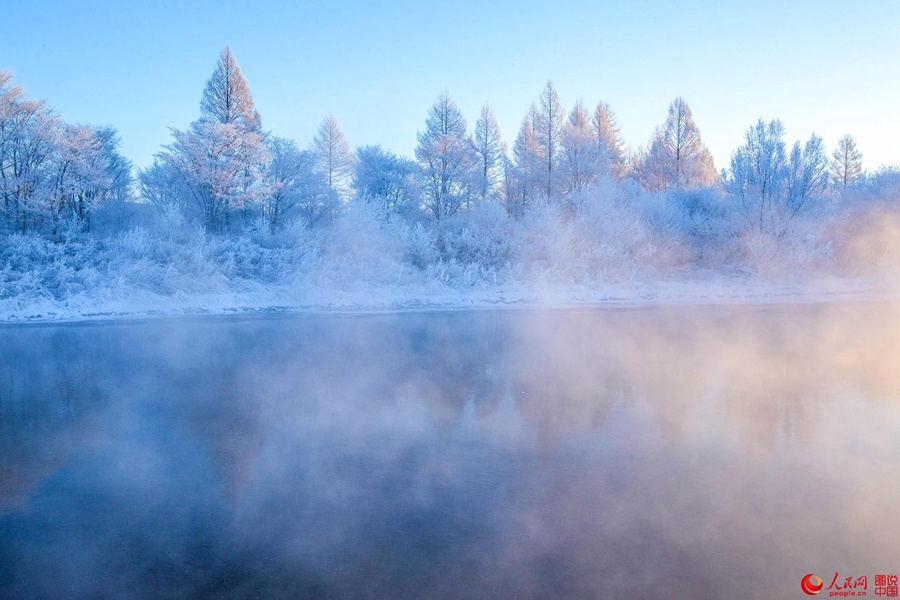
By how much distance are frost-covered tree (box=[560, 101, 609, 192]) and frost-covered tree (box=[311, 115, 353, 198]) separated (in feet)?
51.2

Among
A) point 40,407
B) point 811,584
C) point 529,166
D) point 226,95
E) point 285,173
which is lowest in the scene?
point 811,584

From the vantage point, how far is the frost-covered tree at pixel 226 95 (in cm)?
3222

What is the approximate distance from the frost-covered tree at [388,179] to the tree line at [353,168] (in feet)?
0.25

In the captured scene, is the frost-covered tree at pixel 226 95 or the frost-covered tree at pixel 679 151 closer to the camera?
the frost-covered tree at pixel 226 95

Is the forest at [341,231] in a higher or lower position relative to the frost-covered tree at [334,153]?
lower

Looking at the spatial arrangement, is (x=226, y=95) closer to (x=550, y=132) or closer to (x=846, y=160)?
(x=550, y=132)

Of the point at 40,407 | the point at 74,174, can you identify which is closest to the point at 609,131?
the point at 74,174

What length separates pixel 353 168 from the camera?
41.4 m

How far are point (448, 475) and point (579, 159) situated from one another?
41395 millimetres

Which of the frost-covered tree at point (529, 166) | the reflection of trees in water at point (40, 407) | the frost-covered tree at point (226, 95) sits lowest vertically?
the reflection of trees in water at point (40, 407)

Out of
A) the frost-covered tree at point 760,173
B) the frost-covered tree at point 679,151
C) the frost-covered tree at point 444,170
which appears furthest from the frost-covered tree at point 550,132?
the frost-covered tree at point 760,173

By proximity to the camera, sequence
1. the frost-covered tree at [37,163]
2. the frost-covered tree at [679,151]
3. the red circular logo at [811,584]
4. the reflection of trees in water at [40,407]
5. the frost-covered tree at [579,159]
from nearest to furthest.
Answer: the red circular logo at [811,584], the reflection of trees in water at [40,407], the frost-covered tree at [37,163], the frost-covered tree at [579,159], the frost-covered tree at [679,151]

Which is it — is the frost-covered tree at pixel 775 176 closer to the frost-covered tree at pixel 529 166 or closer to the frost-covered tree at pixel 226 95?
the frost-covered tree at pixel 529 166

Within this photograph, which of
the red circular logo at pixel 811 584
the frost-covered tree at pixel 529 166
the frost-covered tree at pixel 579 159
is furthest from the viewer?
the frost-covered tree at pixel 529 166
